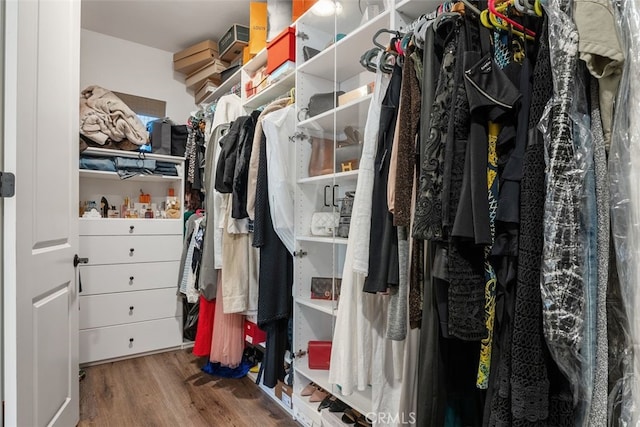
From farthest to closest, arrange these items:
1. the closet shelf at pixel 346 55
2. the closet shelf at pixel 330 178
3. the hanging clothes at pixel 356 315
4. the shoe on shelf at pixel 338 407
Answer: the shoe on shelf at pixel 338 407
the closet shelf at pixel 330 178
the closet shelf at pixel 346 55
the hanging clothes at pixel 356 315

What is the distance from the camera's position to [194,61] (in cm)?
305

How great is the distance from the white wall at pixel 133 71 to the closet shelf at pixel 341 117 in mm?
2109

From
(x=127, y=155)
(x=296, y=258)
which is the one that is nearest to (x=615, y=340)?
(x=296, y=258)

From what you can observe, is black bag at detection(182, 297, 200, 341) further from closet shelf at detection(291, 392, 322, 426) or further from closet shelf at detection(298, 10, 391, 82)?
closet shelf at detection(298, 10, 391, 82)

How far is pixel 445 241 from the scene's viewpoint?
0.86 m

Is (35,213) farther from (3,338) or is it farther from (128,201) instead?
(128,201)

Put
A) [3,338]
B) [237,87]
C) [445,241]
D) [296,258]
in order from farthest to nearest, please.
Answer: [237,87] < [296,258] < [3,338] < [445,241]

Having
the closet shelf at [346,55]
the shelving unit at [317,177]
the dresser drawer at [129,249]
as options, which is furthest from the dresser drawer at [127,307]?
the closet shelf at [346,55]

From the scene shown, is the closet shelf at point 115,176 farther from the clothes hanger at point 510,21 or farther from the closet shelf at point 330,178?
the clothes hanger at point 510,21

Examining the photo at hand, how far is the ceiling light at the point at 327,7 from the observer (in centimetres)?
169

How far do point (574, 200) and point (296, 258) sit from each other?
1314 mm

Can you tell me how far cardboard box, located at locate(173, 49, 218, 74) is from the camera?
295 cm

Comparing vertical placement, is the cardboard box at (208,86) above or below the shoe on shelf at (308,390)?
above

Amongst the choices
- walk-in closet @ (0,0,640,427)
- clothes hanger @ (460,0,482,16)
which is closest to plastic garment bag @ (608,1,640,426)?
walk-in closet @ (0,0,640,427)
